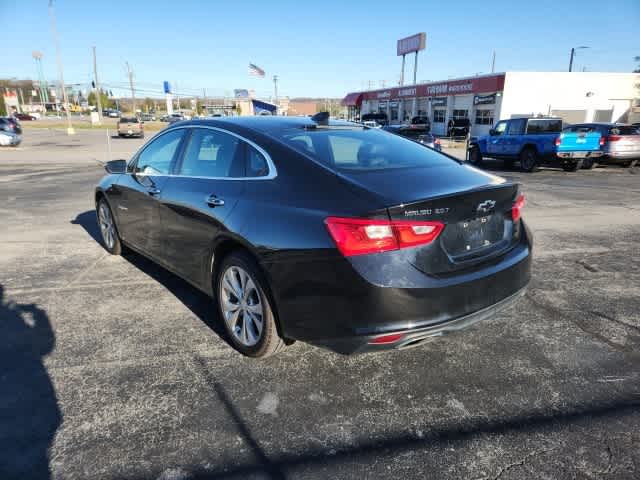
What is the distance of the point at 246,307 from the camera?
10.2 feet

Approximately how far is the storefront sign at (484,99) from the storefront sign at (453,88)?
342 millimetres

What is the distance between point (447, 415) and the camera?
258 cm

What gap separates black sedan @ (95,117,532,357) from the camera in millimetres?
2395

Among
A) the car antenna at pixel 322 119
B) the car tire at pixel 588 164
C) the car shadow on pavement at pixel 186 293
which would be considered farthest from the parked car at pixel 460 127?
the car antenna at pixel 322 119

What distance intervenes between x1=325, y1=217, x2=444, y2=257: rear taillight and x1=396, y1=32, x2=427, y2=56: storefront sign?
5875cm

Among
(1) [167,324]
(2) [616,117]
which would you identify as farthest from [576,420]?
(2) [616,117]

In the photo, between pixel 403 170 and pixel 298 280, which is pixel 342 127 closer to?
pixel 403 170

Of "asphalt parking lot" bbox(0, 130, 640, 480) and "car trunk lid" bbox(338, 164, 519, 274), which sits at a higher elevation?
"car trunk lid" bbox(338, 164, 519, 274)

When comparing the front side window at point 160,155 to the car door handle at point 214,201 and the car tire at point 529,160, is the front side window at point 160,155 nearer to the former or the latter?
the car door handle at point 214,201

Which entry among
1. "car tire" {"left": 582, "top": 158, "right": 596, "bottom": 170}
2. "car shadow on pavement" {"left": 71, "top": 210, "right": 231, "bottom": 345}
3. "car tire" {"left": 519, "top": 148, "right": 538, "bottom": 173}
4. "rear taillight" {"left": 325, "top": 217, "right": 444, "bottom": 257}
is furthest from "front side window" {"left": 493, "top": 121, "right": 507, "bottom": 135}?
"rear taillight" {"left": 325, "top": 217, "right": 444, "bottom": 257}

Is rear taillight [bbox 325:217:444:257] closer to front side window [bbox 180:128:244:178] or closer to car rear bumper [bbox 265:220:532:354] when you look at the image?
car rear bumper [bbox 265:220:532:354]

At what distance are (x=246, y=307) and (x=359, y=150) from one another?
1421 millimetres

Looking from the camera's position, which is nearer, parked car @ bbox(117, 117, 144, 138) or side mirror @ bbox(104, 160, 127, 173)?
side mirror @ bbox(104, 160, 127, 173)

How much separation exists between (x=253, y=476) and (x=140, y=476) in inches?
21.5
